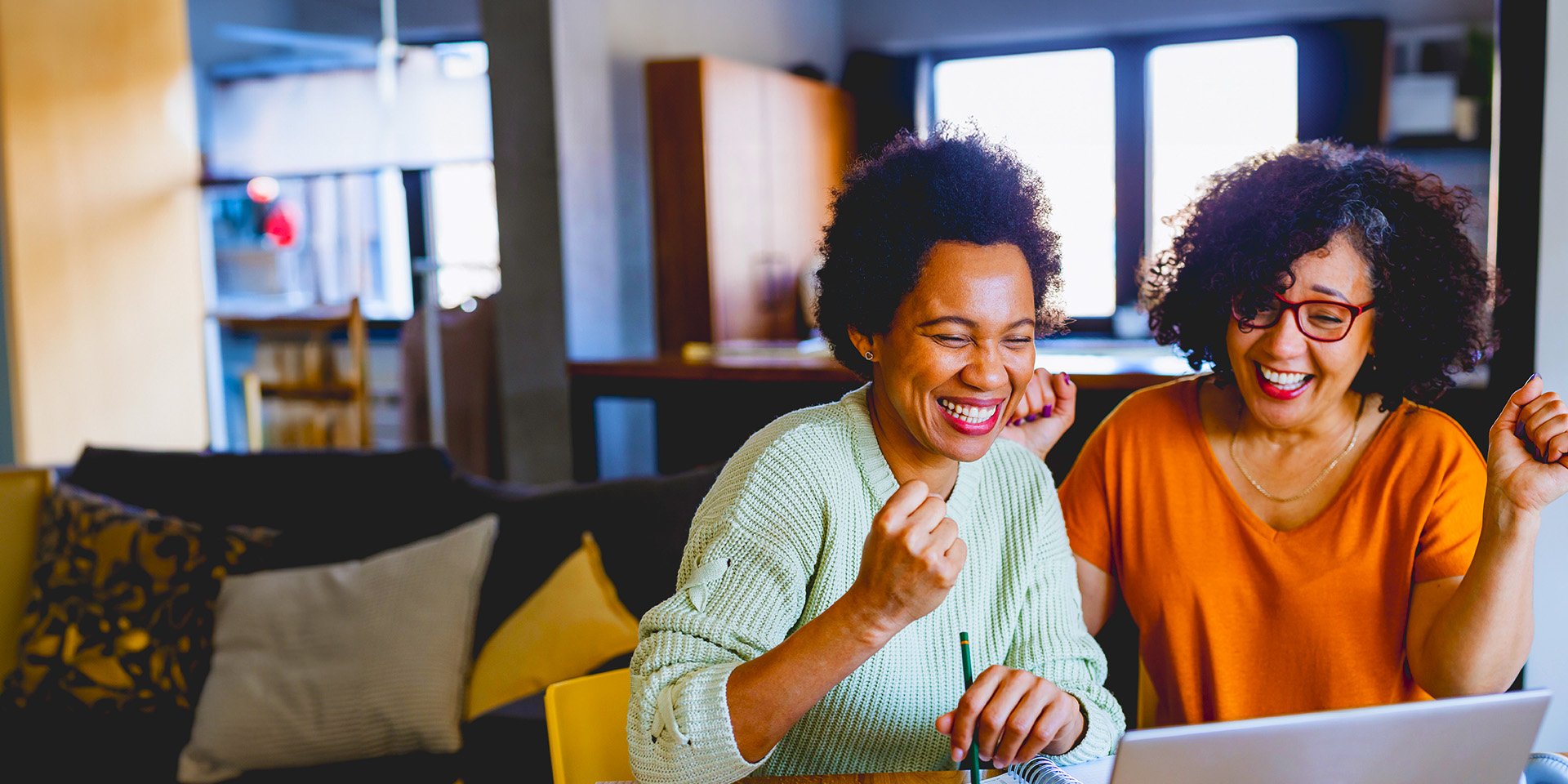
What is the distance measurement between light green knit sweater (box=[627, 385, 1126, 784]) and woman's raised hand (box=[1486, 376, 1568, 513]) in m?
0.45

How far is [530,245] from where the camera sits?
3.97 metres

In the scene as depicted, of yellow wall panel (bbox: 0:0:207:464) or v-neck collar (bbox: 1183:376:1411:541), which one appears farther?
yellow wall panel (bbox: 0:0:207:464)

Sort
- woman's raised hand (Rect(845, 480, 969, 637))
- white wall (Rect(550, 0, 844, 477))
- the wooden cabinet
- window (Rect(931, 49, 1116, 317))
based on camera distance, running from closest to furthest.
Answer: woman's raised hand (Rect(845, 480, 969, 637)) → white wall (Rect(550, 0, 844, 477)) → the wooden cabinet → window (Rect(931, 49, 1116, 317))

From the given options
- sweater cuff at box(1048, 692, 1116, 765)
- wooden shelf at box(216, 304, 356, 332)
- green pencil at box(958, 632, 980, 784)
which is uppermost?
wooden shelf at box(216, 304, 356, 332)

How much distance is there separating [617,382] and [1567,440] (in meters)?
2.91

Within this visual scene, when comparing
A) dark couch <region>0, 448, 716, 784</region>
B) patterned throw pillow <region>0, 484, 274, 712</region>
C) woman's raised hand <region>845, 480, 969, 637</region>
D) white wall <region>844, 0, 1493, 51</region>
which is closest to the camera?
woman's raised hand <region>845, 480, 969, 637</region>

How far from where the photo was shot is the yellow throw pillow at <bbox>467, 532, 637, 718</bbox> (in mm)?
2029

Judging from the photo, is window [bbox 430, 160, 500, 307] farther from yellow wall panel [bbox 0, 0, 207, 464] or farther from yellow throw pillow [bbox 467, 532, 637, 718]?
yellow throw pillow [bbox 467, 532, 637, 718]

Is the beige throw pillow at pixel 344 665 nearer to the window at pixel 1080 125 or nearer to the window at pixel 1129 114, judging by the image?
Result: the window at pixel 1129 114

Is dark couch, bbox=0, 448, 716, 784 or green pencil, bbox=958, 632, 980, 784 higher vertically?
green pencil, bbox=958, 632, 980, 784

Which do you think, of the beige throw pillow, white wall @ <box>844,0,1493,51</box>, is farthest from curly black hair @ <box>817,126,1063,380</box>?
white wall @ <box>844,0,1493,51</box>

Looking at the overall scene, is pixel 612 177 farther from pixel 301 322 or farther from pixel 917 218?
pixel 917 218

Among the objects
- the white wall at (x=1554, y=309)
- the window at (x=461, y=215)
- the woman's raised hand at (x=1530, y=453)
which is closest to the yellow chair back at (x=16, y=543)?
the woman's raised hand at (x=1530, y=453)

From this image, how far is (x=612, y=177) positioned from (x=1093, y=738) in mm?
3310
